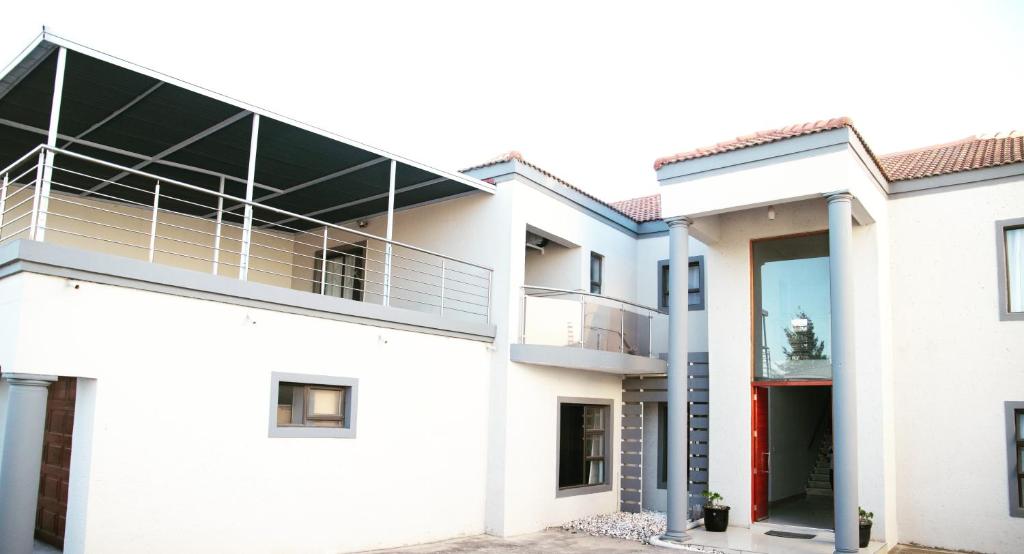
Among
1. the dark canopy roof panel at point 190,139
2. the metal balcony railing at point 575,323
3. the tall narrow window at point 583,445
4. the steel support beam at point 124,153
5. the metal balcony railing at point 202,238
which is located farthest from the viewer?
the tall narrow window at point 583,445

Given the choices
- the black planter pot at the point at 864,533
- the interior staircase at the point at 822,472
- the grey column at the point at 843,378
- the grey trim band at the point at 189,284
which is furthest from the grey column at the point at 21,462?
the interior staircase at the point at 822,472

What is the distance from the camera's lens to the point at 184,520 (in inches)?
322

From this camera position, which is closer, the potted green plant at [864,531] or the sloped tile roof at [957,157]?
the potted green plant at [864,531]

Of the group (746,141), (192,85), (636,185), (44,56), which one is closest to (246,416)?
(192,85)

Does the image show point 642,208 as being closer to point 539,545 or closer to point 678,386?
point 678,386

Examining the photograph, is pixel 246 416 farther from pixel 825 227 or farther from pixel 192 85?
pixel 825 227

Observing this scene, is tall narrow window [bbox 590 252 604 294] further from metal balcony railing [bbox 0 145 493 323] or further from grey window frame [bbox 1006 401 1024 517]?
grey window frame [bbox 1006 401 1024 517]

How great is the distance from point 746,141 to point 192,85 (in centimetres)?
778

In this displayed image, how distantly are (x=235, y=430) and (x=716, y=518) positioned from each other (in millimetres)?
7455

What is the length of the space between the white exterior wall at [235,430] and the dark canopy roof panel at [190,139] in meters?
2.47

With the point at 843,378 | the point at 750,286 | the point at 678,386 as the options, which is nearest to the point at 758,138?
the point at 750,286

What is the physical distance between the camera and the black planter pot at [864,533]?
10805mm

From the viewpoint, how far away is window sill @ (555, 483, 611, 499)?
515 inches

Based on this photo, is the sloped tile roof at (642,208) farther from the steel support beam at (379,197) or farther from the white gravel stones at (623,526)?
the white gravel stones at (623,526)
